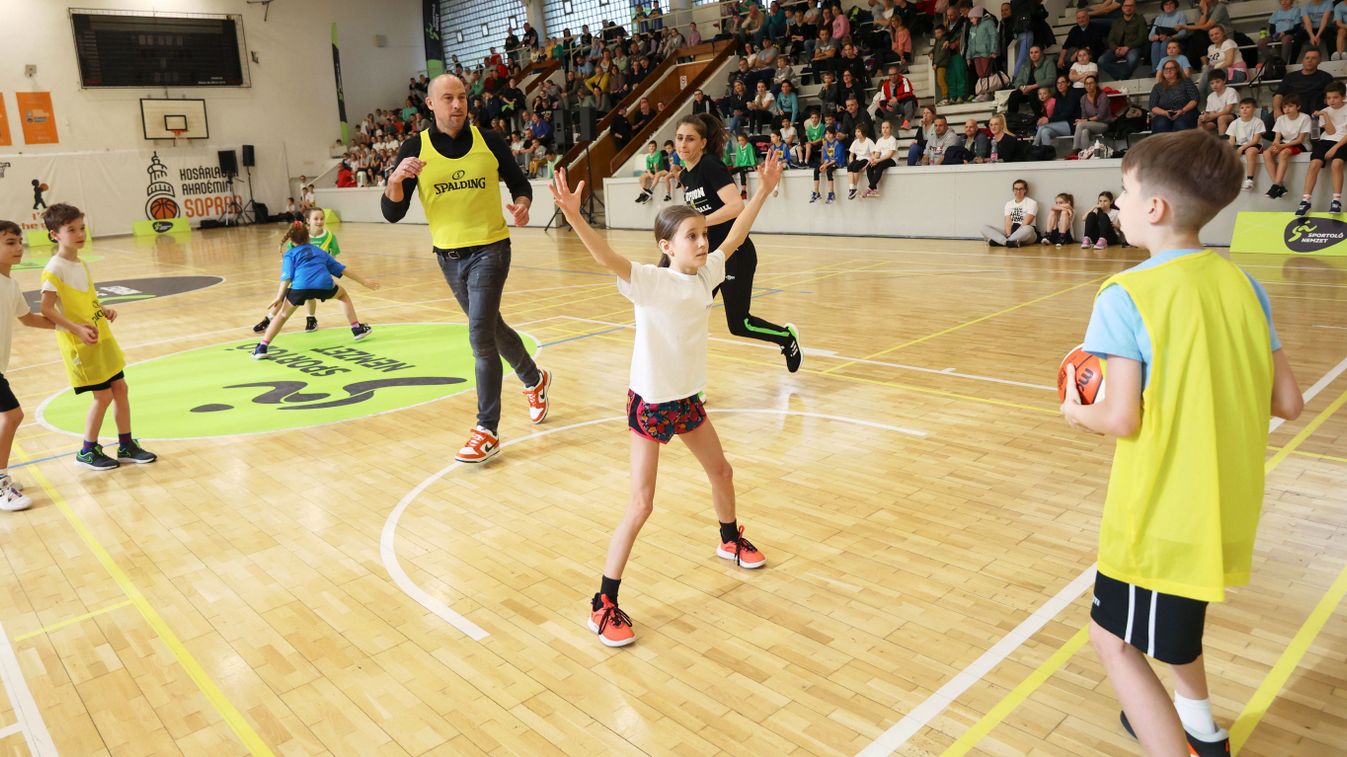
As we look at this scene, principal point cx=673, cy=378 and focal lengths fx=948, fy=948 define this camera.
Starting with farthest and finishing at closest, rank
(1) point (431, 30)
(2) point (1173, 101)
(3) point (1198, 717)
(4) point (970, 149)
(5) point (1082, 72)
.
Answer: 1. (1) point (431, 30)
2. (4) point (970, 149)
3. (5) point (1082, 72)
4. (2) point (1173, 101)
5. (3) point (1198, 717)

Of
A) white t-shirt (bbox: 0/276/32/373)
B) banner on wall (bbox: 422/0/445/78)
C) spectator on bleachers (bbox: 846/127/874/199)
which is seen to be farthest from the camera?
banner on wall (bbox: 422/0/445/78)

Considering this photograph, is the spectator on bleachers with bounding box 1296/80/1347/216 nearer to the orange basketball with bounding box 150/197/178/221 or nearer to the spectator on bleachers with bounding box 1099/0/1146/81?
the spectator on bleachers with bounding box 1099/0/1146/81

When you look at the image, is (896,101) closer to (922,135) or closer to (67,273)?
(922,135)

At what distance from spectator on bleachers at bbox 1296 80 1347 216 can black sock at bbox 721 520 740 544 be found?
10793mm

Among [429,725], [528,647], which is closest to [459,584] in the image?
[528,647]

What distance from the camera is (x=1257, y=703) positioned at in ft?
8.93

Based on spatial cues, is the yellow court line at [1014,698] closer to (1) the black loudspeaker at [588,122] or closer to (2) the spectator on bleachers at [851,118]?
(2) the spectator on bleachers at [851,118]

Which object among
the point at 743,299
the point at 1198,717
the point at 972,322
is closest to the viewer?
the point at 1198,717

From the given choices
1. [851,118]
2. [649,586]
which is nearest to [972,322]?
[649,586]

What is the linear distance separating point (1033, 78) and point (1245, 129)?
158 inches

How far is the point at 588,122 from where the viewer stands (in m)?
22.8

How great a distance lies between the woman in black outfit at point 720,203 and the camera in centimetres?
542

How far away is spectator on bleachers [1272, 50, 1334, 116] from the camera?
11.9 m

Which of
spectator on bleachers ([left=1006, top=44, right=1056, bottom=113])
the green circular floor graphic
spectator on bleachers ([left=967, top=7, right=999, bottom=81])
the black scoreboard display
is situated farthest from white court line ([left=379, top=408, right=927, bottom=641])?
the black scoreboard display
